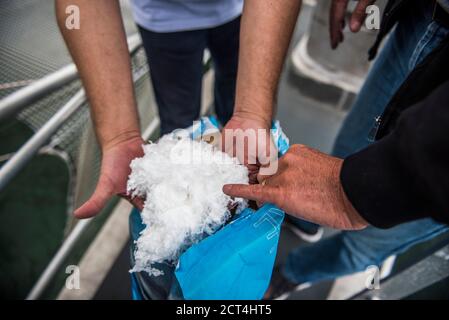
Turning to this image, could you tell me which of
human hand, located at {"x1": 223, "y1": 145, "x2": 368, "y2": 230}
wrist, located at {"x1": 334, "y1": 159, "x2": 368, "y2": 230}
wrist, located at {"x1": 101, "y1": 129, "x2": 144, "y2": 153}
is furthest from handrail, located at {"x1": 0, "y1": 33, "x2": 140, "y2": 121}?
wrist, located at {"x1": 334, "y1": 159, "x2": 368, "y2": 230}

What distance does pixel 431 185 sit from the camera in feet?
1.75

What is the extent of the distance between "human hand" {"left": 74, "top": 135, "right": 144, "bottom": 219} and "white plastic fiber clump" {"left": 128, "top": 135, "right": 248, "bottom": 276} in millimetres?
61

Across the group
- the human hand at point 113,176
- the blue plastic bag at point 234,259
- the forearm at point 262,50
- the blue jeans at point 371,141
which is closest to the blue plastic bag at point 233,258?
the blue plastic bag at point 234,259

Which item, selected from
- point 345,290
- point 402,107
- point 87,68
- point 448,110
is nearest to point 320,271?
point 345,290

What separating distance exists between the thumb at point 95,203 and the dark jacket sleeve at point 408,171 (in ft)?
2.02

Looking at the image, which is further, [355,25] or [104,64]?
[355,25]

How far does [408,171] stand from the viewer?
0.57 meters

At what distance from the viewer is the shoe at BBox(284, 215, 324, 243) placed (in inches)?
70.4

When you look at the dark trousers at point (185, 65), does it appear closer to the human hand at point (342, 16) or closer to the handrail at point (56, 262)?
the human hand at point (342, 16)

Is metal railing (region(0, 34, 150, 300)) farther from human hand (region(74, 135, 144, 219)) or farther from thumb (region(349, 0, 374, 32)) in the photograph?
thumb (region(349, 0, 374, 32))

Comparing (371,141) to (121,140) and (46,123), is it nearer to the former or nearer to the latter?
(121,140)

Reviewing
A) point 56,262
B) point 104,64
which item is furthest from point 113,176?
point 56,262

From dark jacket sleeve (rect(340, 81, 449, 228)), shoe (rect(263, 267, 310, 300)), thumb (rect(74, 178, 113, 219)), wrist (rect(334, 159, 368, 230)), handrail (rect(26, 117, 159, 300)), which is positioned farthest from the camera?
shoe (rect(263, 267, 310, 300))

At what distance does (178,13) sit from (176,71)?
9.5 inches
